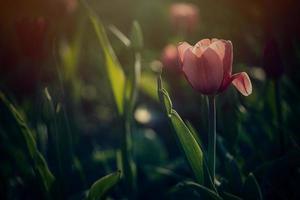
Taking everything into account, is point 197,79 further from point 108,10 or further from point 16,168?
point 108,10

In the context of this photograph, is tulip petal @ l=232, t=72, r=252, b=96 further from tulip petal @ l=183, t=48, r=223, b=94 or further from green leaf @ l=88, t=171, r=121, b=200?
green leaf @ l=88, t=171, r=121, b=200

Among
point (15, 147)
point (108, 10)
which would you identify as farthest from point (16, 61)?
point (15, 147)

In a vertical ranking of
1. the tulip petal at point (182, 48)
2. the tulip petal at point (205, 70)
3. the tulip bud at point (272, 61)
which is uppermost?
the tulip petal at point (182, 48)

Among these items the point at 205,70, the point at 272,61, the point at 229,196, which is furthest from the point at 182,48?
the point at 272,61

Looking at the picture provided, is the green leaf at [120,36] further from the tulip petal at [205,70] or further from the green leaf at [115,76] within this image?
the tulip petal at [205,70]

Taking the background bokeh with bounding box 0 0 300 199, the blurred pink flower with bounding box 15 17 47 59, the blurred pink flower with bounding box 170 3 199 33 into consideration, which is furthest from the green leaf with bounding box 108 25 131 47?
the blurred pink flower with bounding box 170 3 199 33

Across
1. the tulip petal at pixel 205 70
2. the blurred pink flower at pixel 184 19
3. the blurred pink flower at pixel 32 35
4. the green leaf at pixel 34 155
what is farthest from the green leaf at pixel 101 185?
the blurred pink flower at pixel 184 19
